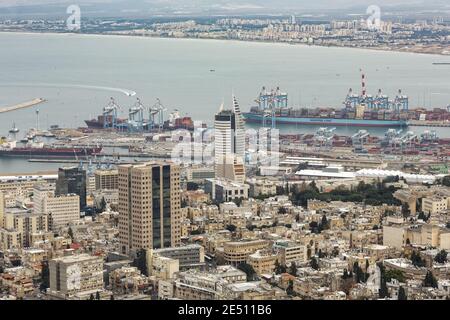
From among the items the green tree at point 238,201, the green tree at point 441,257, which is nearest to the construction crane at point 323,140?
the green tree at point 238,201

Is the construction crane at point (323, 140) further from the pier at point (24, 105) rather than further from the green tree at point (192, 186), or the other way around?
the pier at point (24, 105)

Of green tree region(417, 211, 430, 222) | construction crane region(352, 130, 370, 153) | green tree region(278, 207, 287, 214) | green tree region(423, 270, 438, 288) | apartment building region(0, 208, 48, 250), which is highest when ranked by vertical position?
green tree region(423, 270, 438, 288)

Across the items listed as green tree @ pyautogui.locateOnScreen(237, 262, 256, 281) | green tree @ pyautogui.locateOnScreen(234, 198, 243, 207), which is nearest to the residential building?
green tree @ pyautogui.locateOnScreen(234, 198, 243, 207)

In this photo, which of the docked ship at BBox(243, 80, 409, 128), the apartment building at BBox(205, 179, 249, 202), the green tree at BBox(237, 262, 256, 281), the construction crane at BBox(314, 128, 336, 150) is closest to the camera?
the green tree at BBox(237, 262, 256, 281)

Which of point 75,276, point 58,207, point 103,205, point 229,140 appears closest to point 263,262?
point 75,276

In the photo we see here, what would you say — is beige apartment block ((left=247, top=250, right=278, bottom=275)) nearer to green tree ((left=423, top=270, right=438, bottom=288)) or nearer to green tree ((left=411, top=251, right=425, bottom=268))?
green tree ((left=411, top=251, right=425, bottom=268))

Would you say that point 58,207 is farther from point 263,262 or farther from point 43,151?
point 43,151
